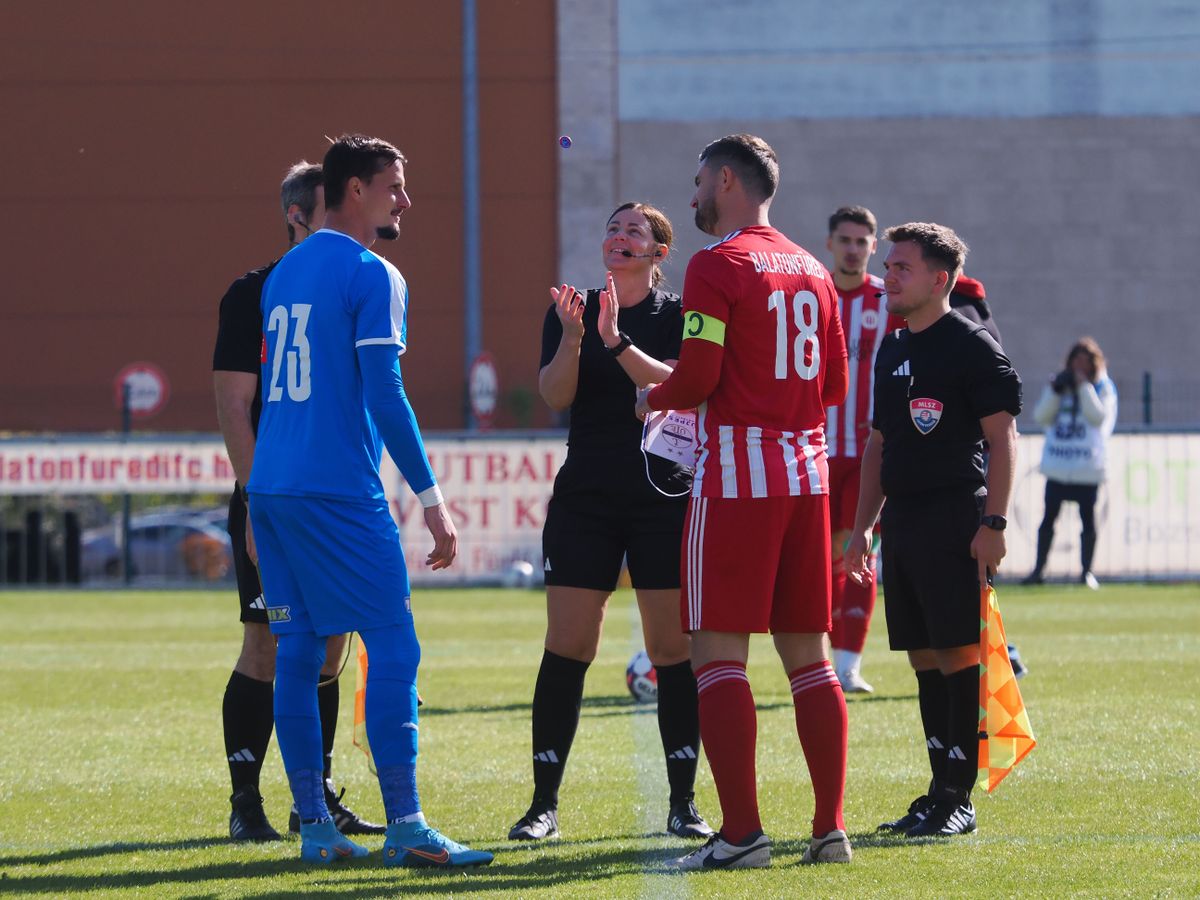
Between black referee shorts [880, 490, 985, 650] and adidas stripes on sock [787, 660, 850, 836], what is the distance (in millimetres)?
587

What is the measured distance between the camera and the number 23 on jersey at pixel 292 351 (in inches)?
205

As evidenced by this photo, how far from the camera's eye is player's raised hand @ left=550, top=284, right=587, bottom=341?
18.6 ft

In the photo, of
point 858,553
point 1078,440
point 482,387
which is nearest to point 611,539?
point 858,553

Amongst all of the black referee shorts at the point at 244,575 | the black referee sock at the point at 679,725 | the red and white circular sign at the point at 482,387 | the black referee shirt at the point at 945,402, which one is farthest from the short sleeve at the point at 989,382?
the red and white circular sign at the point at 482,387

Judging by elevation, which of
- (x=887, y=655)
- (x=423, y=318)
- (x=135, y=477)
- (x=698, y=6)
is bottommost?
(x=887, y=655)

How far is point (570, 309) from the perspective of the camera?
5.70 metres

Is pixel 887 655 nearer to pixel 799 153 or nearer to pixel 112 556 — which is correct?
pixel 112 556

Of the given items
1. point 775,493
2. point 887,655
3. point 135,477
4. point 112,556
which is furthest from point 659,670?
point 112,556

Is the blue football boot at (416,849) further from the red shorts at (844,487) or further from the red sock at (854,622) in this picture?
the red sock at (854,622)

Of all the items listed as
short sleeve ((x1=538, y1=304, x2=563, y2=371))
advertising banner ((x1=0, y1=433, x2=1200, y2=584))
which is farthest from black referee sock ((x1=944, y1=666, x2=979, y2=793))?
advertising banner ((x1=0, y1=433, x2=1200, y2=584))

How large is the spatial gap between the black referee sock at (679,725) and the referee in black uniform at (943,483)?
0.69m

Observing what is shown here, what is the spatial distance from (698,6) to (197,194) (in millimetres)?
9819

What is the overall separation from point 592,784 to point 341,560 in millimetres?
2153

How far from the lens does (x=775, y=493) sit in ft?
17.5
